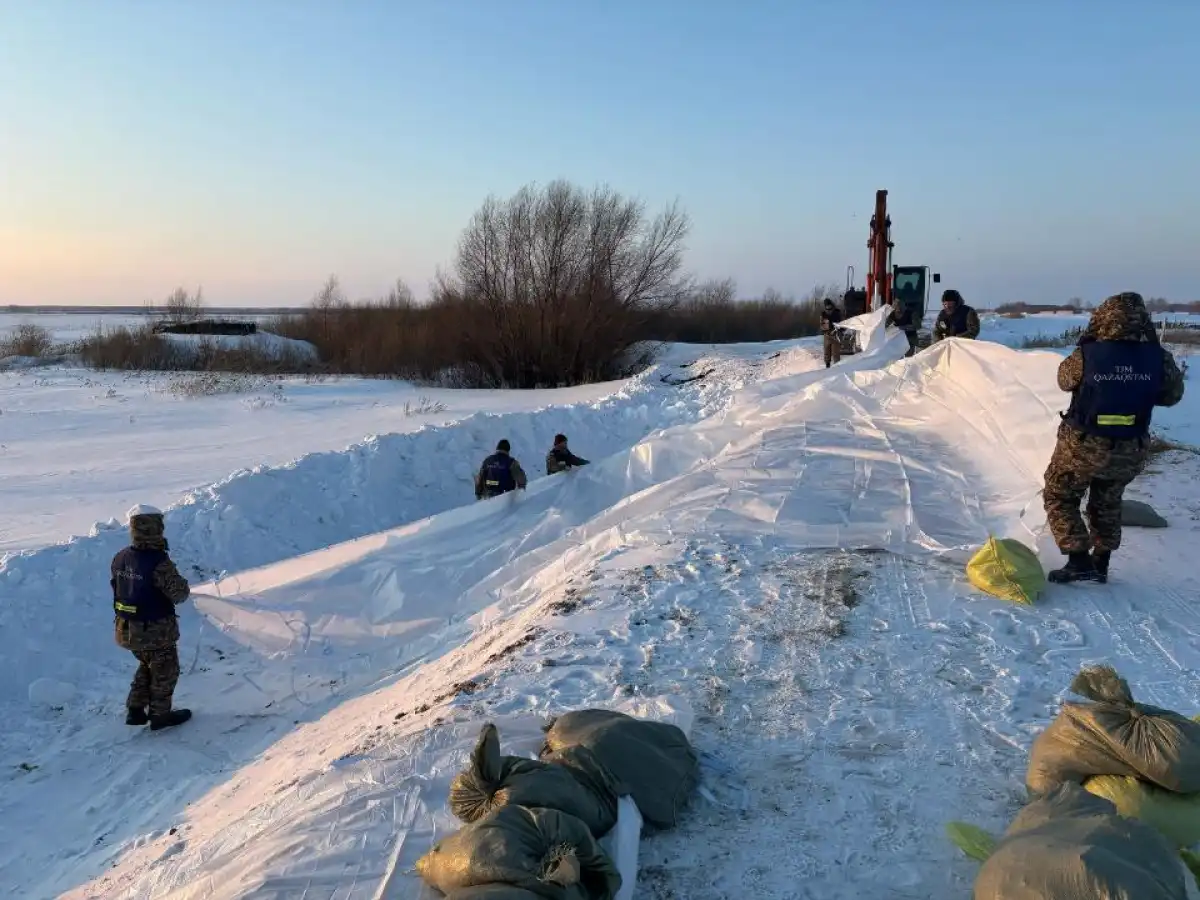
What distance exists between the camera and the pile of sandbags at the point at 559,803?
2.34 metres

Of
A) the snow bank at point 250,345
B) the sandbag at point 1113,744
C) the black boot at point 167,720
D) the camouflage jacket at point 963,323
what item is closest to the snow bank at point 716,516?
the black boot at point 167,720

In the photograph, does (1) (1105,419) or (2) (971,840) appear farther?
(1) (1105,419)

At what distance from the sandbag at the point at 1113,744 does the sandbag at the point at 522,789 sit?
1646 millimetres

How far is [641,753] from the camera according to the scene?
3.22m

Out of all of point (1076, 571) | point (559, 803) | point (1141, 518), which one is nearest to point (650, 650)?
point (559, 803)

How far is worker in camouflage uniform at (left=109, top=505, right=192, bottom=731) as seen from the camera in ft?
19.6

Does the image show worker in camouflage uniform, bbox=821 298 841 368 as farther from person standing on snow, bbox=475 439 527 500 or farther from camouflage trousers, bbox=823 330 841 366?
person standing on snow, bbox=475 439 527 500

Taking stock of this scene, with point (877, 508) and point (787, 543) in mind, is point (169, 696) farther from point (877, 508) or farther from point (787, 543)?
point (877, 508)

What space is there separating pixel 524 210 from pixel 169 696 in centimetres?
2557

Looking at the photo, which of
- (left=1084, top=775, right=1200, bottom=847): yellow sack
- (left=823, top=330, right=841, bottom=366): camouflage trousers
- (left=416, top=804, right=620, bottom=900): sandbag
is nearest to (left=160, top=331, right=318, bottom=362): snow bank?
(left=823, top=330, right=841, bottom=366): camouflage trousers

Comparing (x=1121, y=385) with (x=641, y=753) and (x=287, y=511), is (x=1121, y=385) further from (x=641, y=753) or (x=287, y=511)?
(x=287, y=511)

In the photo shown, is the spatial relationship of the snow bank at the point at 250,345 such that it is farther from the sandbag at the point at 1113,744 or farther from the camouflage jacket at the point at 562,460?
the sandbag at the point at 1113,744

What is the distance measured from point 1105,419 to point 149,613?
6555mm

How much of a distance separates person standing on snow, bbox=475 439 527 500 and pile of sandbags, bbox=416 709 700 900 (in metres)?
5.92
